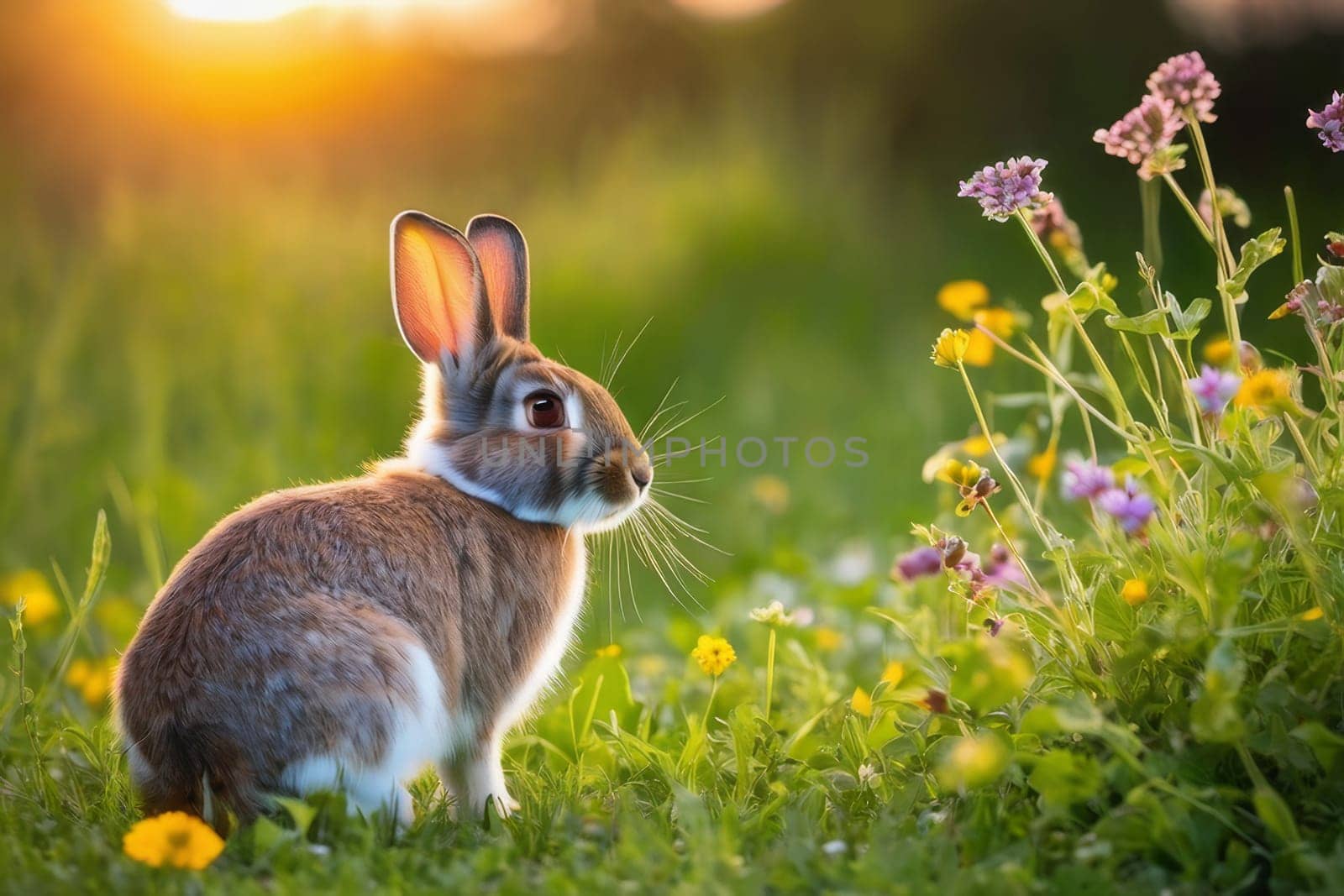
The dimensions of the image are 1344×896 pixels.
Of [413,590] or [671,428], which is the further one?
[671,428]

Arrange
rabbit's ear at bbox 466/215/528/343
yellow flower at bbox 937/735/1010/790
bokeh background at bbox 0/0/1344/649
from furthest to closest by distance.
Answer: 1. bokeh background at bbox 0/0/1344/649
2. rabbit's ear at bbox 466/215/528/343
3. yellow flower at bbox 937/735/1010/790

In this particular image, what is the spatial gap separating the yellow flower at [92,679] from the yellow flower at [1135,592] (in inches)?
110

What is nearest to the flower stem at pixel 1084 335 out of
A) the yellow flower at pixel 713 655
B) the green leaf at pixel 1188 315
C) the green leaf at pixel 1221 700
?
the green leaf at pixel 1188 315

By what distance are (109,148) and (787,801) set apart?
20.7ft

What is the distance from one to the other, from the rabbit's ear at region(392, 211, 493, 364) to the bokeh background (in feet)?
4.19

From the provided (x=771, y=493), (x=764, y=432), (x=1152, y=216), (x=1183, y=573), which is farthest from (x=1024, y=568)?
(x=764, y=432)

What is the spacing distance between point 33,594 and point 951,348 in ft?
10.3

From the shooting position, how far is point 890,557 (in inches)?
209

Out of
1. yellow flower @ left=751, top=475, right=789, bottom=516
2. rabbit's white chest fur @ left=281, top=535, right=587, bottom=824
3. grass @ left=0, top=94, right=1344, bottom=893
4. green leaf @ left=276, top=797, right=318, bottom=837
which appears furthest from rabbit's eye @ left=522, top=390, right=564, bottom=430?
yellow flower @ left=751, top=475, right=789, bottom=516

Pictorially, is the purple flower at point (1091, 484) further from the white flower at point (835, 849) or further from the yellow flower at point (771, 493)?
the yellow flower at point (771, 493)

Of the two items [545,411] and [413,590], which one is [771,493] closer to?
[545,411]

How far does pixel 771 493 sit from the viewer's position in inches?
231

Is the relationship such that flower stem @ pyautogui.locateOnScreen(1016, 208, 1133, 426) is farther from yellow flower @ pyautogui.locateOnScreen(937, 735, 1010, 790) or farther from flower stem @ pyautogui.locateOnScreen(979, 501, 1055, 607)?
yellow flower @ pyautogui.locateOnScreen(937, 735, 1010, 790)

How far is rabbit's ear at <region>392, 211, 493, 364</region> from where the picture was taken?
11.0 ft
